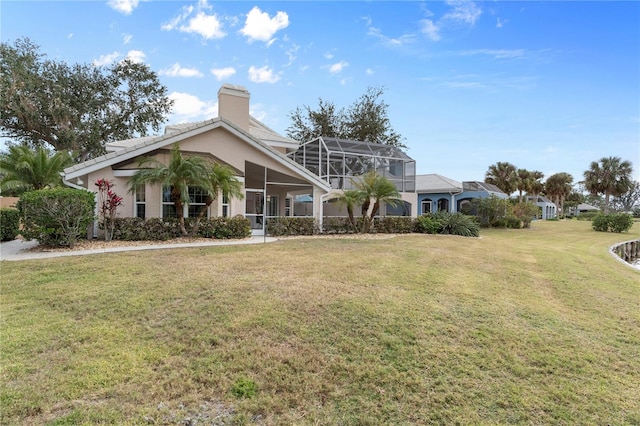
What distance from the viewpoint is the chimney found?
20.2m

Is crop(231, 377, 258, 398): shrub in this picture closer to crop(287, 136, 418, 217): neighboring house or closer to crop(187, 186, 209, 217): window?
crop(187, 186, 209, 217): window

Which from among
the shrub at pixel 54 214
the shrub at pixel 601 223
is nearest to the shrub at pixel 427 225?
the shrub at pixel 54 214

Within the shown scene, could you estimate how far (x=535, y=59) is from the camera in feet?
54.3

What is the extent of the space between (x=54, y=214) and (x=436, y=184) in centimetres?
3146

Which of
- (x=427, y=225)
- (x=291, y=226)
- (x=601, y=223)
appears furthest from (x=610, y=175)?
(x=291, y=226)

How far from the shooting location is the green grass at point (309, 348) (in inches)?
145

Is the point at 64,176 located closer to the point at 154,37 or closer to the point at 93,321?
the point at 154,37

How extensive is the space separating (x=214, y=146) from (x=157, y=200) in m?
3.53

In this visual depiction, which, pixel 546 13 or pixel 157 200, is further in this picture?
pixel 157 200

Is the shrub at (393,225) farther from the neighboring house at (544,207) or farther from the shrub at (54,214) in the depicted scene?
the neighboring house at (544,207)

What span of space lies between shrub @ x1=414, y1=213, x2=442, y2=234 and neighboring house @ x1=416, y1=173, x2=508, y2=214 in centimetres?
1246

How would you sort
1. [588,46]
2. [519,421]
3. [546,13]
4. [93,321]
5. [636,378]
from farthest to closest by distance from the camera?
[588,46]
[546,13]
[93,321]
[636,378]
[519,421]

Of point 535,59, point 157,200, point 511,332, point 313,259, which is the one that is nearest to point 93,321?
point 313,259

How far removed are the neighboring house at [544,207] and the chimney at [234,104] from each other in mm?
51655
